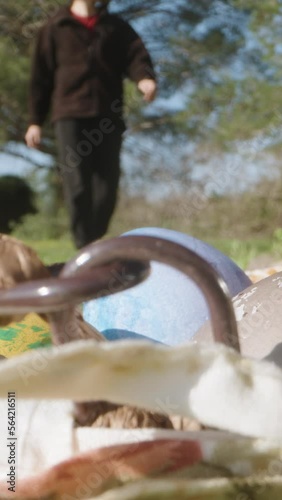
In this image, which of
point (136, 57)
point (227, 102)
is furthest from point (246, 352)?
point (227, 102)

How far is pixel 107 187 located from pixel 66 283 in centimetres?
400

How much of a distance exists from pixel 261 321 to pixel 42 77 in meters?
3.43

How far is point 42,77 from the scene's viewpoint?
4789 millimetres

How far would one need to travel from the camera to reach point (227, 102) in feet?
44.8

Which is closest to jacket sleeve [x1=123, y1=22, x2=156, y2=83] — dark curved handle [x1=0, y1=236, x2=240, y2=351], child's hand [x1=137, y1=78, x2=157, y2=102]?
child's hand [x1=137, y1=78, x2=157, y2=102]

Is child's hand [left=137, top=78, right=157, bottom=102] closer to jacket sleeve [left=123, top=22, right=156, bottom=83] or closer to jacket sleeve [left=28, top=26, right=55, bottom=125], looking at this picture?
jacket sleeve [left=123, top=22, right=156, bottom=83]

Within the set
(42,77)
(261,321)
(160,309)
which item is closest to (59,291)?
(261,321)

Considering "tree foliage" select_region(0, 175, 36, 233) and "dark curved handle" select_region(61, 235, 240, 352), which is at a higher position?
"dark curved handle" select_region(61, 235, 240, 352)

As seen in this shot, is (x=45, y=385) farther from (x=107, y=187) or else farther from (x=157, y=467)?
(x=107, y=187)

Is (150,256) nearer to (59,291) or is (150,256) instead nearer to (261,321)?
(59,291)

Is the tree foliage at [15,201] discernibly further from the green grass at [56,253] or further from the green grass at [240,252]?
the green grass at [240,252]

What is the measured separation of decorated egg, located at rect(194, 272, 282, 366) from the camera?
4.97 ft

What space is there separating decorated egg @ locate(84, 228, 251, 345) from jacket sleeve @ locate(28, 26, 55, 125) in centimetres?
221

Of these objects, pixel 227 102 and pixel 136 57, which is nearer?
pixel 136 57
